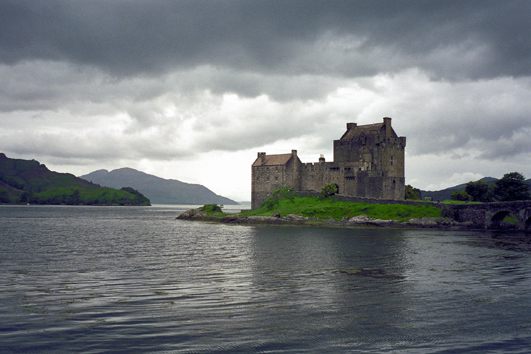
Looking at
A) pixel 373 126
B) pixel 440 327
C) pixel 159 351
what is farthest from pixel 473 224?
pixel 159 351

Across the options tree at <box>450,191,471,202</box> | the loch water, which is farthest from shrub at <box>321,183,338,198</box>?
the loch water

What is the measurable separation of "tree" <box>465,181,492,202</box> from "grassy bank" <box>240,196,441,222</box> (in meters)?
24.3

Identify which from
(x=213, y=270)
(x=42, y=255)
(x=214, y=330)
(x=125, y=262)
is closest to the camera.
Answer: (x=214, y=330)

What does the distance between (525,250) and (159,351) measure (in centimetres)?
4532

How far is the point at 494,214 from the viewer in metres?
84.5

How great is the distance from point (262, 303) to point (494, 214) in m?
72.4

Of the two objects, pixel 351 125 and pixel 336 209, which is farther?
pixel 351 125

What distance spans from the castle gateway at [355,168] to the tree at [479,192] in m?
16.7

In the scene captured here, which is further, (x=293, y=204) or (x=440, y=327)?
(x=293, y=204)

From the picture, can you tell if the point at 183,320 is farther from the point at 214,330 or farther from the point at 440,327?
the point at 440,327

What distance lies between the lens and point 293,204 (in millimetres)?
113500

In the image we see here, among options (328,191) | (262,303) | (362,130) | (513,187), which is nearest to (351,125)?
(362,130)

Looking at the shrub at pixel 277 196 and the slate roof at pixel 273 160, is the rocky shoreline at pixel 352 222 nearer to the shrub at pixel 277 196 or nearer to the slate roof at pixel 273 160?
the shrub at pixel 277 196

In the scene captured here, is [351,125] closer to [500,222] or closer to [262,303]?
[500,222]
